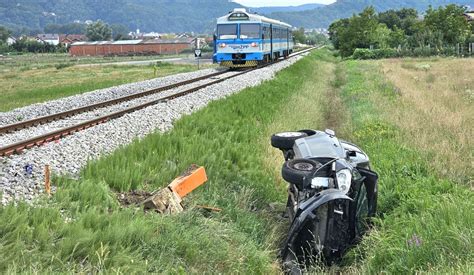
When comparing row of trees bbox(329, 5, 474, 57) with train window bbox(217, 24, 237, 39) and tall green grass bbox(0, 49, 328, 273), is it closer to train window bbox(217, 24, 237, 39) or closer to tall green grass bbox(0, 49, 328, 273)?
train window bbox(217, 24, 237, 39)

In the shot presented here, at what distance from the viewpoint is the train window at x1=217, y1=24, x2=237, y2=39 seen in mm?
28562

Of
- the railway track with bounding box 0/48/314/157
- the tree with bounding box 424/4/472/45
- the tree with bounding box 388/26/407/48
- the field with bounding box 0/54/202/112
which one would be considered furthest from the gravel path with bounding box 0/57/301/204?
the tree with bounding box 388/26/407/48

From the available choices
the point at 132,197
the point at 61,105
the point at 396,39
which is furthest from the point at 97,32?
the point at 132,197

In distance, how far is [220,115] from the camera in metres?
11.5

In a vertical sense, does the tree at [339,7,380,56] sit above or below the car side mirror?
above

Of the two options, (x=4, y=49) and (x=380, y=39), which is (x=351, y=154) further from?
(x=4, y=49)

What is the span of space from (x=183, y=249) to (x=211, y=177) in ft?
8.41

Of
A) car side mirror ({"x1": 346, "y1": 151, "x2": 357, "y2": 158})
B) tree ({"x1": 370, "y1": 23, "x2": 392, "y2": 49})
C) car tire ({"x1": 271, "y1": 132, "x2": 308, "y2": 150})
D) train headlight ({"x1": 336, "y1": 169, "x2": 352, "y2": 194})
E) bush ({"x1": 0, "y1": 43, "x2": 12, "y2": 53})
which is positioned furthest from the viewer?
bush ({"x1": 0, "y1": 43, "x2": 12, "y2": 53})

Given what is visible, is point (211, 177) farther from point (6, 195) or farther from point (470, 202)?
point (470, 202)

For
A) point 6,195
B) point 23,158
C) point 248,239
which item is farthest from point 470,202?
point 23,158

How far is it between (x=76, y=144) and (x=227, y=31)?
70.2 ft

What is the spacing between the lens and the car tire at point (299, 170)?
573cm

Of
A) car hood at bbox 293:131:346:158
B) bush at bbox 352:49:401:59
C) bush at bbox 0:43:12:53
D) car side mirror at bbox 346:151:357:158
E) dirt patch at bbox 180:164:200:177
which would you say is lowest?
dirt patch at bbox 180:164:200:177

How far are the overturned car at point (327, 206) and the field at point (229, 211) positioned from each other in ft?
0.66
